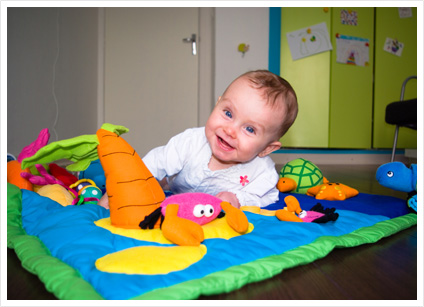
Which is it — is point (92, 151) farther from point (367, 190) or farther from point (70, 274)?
point (367, 190)

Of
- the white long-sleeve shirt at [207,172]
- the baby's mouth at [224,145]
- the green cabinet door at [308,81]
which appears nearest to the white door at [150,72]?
the green cabinet door at [308,81]

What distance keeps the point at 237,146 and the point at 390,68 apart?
10.1 ft

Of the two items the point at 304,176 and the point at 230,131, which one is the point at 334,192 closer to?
the point at 304,176

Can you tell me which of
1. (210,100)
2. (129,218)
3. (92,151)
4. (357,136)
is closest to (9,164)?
(92,151)

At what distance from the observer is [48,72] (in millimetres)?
2119

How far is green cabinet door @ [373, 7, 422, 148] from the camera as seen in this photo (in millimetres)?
3377

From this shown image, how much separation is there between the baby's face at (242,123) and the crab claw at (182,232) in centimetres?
40

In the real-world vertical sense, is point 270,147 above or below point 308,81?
below

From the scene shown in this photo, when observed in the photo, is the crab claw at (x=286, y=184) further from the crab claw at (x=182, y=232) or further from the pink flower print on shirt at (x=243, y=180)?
the crab claw at (x=182, y=232)

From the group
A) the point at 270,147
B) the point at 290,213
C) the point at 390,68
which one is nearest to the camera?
the point at 290,213

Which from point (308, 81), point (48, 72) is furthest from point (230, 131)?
point (308, 81)

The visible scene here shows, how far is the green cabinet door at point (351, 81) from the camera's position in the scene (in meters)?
3.29

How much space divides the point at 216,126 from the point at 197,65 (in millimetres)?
2497

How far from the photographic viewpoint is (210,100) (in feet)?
11.0
